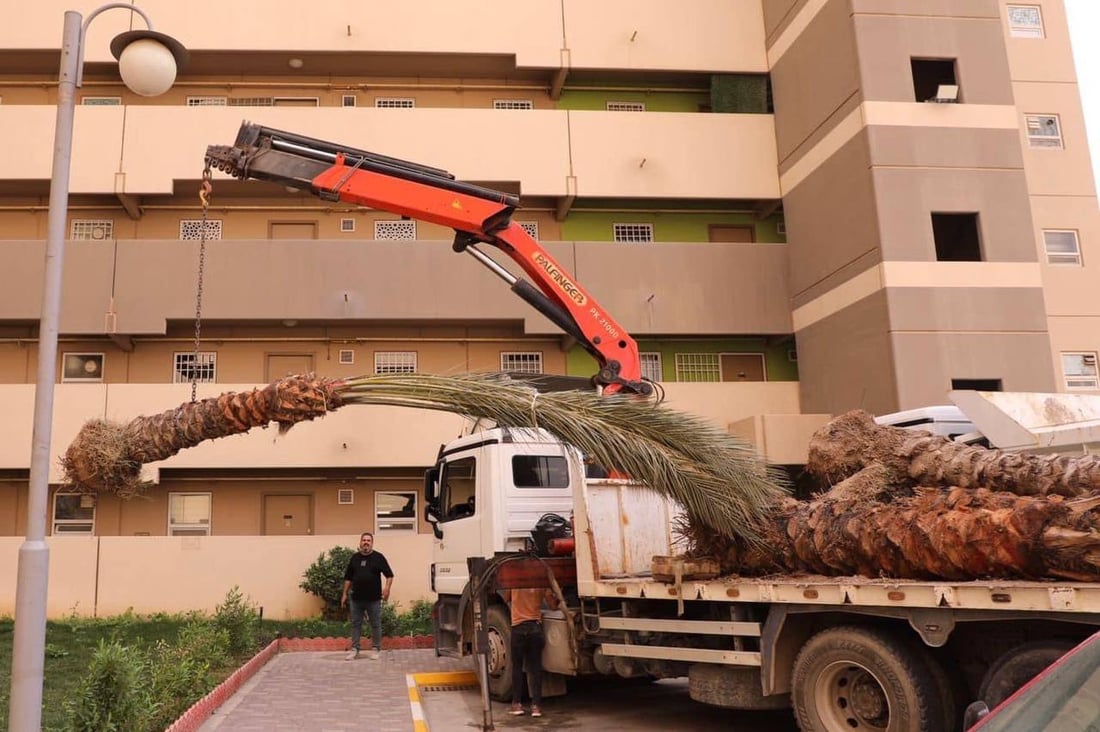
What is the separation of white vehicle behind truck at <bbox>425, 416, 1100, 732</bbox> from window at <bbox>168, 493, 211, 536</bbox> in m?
9.99

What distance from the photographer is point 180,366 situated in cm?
2097

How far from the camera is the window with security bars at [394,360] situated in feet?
69.4

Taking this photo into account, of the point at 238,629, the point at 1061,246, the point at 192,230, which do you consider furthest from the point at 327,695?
the point at 1061,246

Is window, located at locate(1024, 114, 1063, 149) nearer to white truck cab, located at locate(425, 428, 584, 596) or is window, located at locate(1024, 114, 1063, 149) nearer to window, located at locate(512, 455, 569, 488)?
window, located at locate(512, 455, 569, 488)

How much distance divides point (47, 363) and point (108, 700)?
110 inches

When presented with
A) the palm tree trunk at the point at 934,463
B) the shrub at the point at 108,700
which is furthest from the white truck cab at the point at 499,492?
the shrub at the point at 108,700

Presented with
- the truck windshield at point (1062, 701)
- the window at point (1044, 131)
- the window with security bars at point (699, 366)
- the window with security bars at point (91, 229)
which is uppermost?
the window at point (1044, 131)

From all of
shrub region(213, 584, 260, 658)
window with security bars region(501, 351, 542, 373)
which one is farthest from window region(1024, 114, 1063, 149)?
shrub region(213, 584, 260, 658)

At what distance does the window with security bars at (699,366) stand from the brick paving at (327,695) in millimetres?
9424

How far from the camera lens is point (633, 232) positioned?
73.8ft

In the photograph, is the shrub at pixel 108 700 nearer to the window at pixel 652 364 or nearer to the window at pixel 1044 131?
the window at pixel 652 364

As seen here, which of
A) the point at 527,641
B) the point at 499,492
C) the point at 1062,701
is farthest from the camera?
the point at 499,492

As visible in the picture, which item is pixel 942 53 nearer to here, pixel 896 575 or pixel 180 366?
pixel 896 575

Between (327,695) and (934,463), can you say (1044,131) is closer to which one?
(934,463)
